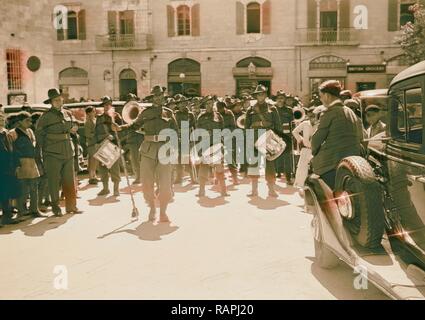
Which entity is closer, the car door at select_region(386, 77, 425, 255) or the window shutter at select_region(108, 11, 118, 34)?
the car door at select_region(386, 77, 425, 255)

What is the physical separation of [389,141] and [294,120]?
764 cm

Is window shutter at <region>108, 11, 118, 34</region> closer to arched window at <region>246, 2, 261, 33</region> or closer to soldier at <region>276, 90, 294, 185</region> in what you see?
arched window at <region>246, 2, 261, 33</region>

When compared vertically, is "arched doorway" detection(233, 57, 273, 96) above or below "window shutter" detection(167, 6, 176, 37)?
below

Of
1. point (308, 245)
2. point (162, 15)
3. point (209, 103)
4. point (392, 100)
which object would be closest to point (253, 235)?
point (308, 245)

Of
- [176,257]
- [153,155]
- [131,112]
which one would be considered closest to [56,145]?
[131,112]

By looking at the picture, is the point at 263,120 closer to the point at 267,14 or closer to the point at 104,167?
the point at 104,167

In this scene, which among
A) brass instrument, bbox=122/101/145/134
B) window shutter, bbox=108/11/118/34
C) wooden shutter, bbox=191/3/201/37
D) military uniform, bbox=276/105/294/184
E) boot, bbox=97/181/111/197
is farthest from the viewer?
window shutter, bbox=108/11/118/34

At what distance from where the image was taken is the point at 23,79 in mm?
19344

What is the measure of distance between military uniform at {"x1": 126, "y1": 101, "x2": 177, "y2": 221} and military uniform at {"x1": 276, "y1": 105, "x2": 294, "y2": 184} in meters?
4.09

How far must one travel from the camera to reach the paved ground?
524cm

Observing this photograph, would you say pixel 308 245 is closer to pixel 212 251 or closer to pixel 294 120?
pixel 212 251

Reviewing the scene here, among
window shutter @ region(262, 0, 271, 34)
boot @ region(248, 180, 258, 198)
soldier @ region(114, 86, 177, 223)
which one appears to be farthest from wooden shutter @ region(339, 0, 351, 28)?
soldier @ region(114, 86, 177, 223)

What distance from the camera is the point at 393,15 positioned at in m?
27.4

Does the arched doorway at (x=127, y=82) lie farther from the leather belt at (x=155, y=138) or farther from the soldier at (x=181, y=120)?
the leather belt at (x=155, y=138)
